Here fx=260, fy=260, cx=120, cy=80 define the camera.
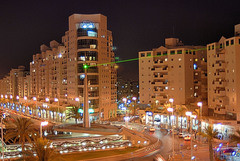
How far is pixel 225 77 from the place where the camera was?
2239 inches

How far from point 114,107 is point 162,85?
77.8 feet

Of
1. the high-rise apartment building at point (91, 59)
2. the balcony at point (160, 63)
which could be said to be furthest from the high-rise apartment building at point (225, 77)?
the high-rise apartment building at point (91, 59)

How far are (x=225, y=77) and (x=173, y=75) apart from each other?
1562cm

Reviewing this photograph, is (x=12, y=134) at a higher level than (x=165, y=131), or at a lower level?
higher

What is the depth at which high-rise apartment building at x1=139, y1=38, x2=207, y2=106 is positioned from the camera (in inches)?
2694

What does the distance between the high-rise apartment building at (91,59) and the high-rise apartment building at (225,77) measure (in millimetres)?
33115

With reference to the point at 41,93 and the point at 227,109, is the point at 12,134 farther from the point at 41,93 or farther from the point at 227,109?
the point at 41,93

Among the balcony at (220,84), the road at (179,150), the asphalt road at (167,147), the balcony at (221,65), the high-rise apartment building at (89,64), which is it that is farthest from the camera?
the high-rise apartment building at (89,64)

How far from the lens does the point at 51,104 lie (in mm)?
93812

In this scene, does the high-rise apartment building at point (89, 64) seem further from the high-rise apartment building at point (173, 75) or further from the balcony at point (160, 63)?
the balcony at point (160, 63)

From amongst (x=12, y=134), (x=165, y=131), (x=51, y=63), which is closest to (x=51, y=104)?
(x=51, y=63)

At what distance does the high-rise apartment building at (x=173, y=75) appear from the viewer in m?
68.4

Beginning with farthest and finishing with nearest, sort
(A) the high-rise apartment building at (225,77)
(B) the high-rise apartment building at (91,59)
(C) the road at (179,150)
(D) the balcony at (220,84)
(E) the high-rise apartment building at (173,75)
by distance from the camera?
(B) the high-rise apartment building at (91,59) → (E) the high-rise apartment building at (173,75) → (D) the balcony at (220,84) → (A) the high-rise apartment building at (225,77) → (C) the road at (179,150)

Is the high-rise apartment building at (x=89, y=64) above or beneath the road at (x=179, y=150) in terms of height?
above
